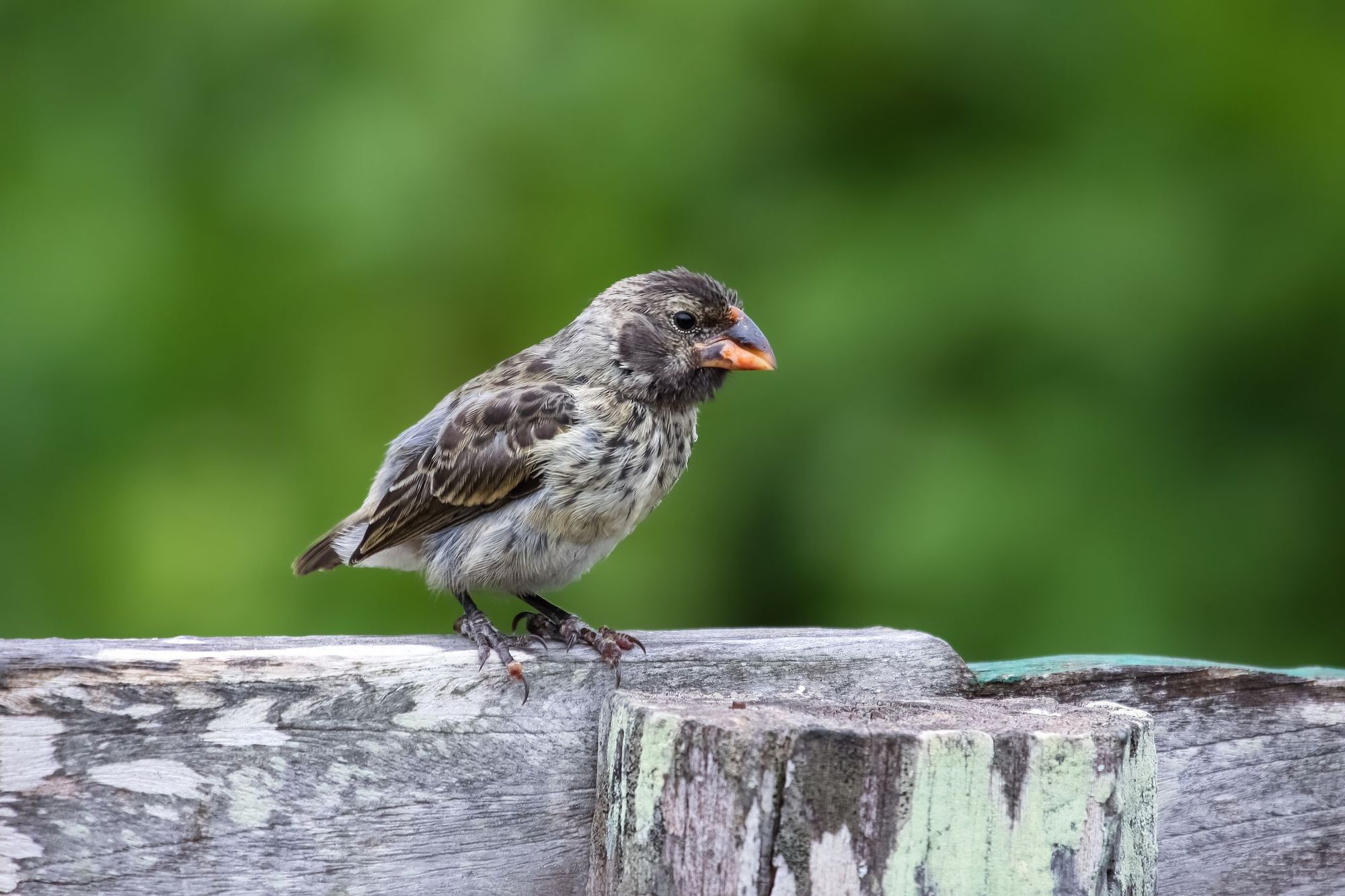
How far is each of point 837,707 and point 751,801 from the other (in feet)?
1.05

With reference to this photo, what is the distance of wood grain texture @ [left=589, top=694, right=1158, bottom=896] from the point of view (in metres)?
1.82

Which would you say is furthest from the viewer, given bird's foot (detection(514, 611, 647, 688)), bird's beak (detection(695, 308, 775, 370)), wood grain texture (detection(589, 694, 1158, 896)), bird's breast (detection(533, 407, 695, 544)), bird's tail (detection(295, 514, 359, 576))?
bird's tail (detection(295, 514, 359, 576))

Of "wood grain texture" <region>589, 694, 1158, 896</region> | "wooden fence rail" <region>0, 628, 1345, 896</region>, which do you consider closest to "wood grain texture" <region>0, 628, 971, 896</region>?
"wooden fence rail" <region>0, 628, 1345, 896</region>

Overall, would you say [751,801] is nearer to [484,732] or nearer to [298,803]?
[484,732]

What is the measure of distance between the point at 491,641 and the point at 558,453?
90 centimetres

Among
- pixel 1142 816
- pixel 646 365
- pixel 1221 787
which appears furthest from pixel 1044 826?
pixel 646 365

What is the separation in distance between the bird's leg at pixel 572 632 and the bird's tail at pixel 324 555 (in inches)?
22.1

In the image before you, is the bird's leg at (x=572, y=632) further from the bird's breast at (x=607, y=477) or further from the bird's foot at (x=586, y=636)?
the bird's breast at (x=607, y=477)

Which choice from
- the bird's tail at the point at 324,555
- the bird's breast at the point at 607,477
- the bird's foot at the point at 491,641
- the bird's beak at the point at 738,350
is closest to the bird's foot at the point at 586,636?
the bird's foot at the point at 491,641

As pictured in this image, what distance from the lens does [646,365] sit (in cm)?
352

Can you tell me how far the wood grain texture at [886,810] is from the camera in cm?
182

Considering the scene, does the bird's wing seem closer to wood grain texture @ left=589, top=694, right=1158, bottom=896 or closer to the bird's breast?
the bird's breast

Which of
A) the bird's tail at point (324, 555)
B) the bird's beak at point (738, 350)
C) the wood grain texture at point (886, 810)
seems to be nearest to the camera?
the wood grain texture at point (886, 810)

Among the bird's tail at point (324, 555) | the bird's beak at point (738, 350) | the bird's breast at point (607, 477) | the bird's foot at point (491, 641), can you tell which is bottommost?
the bird's foot at point (491, 641)
